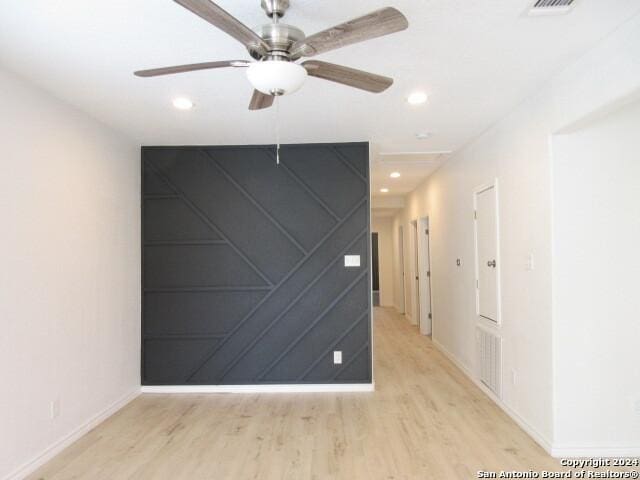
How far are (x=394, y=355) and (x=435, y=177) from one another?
8.59 ft

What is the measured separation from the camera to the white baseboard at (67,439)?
2.72m

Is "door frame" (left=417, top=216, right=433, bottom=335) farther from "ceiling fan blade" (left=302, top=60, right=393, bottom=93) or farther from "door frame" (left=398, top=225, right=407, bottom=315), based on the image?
"ceiling fan blade" (left=302, top=60, right=393, bottom=93)

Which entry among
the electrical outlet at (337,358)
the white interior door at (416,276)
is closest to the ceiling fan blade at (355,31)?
the electrical outlet at (337,358)

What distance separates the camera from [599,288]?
2.83 m

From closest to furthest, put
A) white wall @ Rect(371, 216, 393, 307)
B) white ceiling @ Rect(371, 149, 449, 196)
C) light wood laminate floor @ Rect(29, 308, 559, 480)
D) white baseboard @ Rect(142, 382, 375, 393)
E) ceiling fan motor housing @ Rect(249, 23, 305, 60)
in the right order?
ceiling fan motor housing @ Rect(249, 23, 305, 60) < light wood laminate floor @ Rect(29, 308, 559, 480) < white baseboard @ Rect(142, 382, 375, 393) < white ceiling @ Rect(371, 149, 449, 196) < white wall @ Rect(371, 216, 393, 307)

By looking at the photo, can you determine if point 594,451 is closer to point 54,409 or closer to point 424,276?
point 54,409

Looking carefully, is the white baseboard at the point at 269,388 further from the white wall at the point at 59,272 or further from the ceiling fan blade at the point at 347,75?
the ceiling fan blade at the point at 347,75

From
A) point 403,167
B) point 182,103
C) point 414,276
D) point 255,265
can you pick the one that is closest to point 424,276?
point 414,276

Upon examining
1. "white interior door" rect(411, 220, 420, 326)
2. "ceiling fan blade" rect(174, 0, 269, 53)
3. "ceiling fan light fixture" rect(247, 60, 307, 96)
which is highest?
"ceiling fan blade" rect(174, 0, 269, 53)

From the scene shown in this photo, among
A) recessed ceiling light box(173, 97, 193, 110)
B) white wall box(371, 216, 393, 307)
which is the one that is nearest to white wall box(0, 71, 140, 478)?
recessed ceiling light box(173, 97, 193, 110)

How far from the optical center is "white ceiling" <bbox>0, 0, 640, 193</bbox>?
6.73ft

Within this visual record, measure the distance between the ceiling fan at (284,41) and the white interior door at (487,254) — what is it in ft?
8.04

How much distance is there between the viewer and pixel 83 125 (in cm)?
348

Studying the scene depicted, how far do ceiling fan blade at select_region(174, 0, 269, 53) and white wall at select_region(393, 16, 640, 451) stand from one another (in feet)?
6.19
